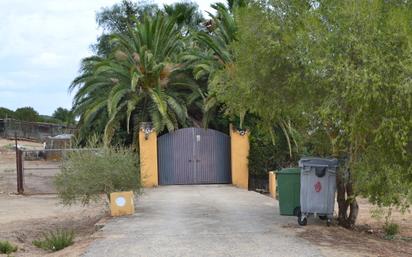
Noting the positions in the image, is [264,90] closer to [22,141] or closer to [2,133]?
[22,141]

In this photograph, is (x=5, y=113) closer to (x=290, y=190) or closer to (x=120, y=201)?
(x=120, y=201)

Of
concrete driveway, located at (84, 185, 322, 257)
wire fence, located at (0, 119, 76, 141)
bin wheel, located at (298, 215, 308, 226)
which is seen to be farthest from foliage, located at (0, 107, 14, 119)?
bin wheel, located at (298, 215, 308, 226)

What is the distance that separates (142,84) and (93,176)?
11.4 m

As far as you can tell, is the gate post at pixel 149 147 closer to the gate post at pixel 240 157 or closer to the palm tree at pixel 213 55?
the palm tree at pixel 213 55

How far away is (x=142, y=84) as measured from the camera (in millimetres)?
24188

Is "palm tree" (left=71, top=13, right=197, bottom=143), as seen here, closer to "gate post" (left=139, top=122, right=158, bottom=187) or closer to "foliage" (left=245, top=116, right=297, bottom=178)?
"gate post" (left=139, top=122, right=158, bottom=187)

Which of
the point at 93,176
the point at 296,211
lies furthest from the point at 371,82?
the point at 93,176

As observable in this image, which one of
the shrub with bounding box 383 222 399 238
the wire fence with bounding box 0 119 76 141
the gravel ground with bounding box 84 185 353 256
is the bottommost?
the shrub with bounding box 383 222 399 238

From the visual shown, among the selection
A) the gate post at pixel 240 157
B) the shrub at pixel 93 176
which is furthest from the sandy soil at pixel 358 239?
the gate post at pixel 240 157

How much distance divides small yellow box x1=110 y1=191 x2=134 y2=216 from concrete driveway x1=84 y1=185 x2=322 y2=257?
0.92 ft

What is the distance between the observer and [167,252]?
344 inches

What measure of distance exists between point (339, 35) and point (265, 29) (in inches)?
70.8

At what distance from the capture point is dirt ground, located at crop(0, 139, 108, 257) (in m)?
11.0

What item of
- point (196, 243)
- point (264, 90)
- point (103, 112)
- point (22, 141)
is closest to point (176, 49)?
point (103, 112)
